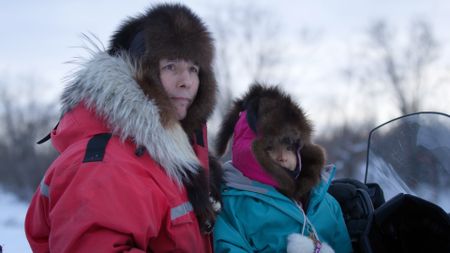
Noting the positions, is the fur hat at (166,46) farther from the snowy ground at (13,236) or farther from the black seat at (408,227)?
the snowy ground at (13,236)

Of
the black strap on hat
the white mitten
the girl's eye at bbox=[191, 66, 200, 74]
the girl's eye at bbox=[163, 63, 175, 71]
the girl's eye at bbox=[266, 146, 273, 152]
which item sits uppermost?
the black strap on hat

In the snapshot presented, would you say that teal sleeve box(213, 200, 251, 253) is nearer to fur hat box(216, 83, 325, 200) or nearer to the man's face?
fur hat box(216, 83, 325, 200)

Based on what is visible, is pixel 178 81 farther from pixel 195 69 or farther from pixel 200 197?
pixel 200 197

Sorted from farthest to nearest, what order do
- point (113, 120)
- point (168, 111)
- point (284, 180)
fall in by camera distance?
point (284, 180) < point (168, 111) < point (113, 120)

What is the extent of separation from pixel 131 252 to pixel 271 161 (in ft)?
4.37

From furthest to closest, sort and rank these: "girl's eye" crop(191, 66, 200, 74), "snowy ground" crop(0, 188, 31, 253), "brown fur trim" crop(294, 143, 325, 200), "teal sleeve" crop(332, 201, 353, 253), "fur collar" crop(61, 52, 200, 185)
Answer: "snowy ground" crop(0, 188, 31, 253)
"brown fur trim" crop(294, 143, 325, 200)
"teal sleeve" crop(332, 201, 353, 253)
"girl's eye" crop(191, 66, 200, 74)
"fur collar" crop(61, 52, 200, 185)

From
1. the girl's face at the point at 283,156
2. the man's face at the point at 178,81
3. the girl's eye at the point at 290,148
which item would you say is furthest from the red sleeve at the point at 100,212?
the girl's eye at the point at 290,148

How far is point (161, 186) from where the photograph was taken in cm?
219

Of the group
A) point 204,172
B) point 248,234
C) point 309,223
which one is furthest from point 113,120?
point 309,223

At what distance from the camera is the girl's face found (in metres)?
3.18

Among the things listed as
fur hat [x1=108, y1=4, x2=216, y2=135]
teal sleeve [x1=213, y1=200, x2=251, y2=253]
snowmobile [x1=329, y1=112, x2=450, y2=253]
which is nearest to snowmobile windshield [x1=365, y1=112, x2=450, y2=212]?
snowmobile [x1=329, y1=112, x2=450, y2=253]

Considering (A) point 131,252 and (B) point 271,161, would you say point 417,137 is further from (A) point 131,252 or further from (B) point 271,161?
(A) point 131,252

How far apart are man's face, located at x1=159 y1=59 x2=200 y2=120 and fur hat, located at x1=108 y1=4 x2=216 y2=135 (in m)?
0.04

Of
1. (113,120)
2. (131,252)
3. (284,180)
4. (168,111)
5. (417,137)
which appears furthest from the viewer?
(284,180)
